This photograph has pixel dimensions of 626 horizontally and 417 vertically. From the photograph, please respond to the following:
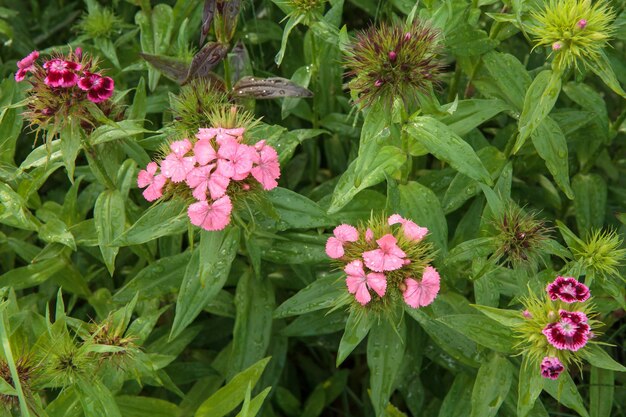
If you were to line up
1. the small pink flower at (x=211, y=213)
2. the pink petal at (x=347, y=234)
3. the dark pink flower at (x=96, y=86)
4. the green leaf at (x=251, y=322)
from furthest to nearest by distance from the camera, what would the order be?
the green leaf at (x=251, y=322) < the dark pink flower at (x=96, y=86) < the pink petal at (x=347, y=234) < the small pink flower at (x=211, y=213)

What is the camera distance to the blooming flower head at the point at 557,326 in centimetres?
196

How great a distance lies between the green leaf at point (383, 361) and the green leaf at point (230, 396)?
0.38 metres

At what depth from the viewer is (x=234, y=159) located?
208 centimetres

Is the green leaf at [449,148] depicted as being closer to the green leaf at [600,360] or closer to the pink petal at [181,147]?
the green leaf at [600,360]

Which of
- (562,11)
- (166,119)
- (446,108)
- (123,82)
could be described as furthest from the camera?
(123,82)

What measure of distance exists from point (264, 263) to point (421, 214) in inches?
27.1

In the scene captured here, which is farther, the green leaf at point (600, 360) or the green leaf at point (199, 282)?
the green leaf at point (199, 282)

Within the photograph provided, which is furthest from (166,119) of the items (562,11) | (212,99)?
(562,11)

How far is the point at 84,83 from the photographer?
225 centimetres

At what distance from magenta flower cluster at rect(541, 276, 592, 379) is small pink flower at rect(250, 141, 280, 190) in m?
0.81

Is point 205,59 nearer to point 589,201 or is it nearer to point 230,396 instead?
point 230,396

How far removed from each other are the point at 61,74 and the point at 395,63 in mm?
975

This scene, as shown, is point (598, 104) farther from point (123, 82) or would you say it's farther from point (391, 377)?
point (123, 82)

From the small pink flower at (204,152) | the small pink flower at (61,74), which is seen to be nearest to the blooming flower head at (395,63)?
the small pink flower at (204,152)
